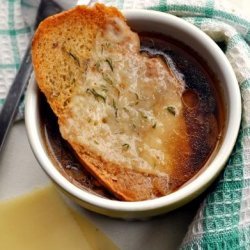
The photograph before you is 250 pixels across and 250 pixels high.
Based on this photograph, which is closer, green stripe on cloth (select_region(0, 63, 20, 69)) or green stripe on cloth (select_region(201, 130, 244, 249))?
green stripe on cloth (select_region(201, 130, 244, 249))

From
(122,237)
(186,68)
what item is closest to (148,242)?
(122,237)

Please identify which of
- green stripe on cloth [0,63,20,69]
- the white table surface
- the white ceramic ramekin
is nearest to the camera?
the white ceramic ramekin

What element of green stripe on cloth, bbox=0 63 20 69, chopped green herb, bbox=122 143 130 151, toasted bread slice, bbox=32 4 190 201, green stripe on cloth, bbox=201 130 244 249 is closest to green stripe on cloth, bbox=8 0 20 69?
green stripe on cloth, bbox=0 63 20 69

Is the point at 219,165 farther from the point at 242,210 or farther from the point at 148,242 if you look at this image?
the point at 148,242

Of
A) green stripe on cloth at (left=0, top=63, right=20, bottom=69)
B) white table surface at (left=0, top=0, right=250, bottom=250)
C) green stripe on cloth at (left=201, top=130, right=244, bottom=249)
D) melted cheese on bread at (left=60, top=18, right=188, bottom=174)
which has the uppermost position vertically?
melted cheese on bread at (left=60, top=18, right=188, bottom=174)

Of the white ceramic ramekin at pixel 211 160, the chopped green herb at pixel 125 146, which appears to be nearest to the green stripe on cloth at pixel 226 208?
the white ceramic ramekin at pixel 211 160

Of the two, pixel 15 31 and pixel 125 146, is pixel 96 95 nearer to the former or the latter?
pixel 125 146

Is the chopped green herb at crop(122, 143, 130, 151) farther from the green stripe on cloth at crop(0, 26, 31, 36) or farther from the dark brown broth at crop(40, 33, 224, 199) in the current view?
the green stripe on cloth at crop(0, 26, 31, 36)
